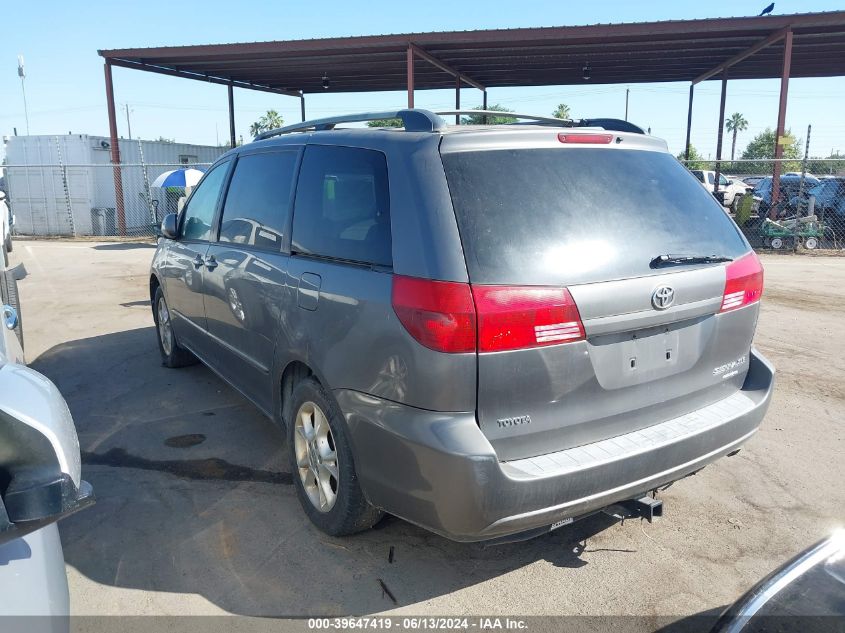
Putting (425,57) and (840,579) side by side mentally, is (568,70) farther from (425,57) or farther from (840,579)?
(840,579)

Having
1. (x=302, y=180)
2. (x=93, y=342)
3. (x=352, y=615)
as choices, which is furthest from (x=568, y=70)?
(x=352, y=615)

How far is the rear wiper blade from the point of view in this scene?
278 centimetres

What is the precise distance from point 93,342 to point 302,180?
4780mm

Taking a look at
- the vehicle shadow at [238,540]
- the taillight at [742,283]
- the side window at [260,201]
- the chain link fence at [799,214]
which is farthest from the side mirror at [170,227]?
the chain link fence at [799,214]

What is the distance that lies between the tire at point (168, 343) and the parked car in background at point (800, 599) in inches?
194

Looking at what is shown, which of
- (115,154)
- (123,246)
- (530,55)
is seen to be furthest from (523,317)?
(115,154)

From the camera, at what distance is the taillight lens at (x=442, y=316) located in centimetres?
241

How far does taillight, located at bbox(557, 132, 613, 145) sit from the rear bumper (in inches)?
50.3

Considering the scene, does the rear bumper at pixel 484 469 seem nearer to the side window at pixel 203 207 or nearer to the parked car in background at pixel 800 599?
the parked car in background at pixel 800 599

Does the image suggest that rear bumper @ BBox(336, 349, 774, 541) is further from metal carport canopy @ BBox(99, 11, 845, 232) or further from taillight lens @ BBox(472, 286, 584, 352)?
metal carport canopy @ BBox(99, 11, 845, 232)

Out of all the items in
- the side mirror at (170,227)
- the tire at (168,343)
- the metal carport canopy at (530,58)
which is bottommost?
the tire at (168,343)

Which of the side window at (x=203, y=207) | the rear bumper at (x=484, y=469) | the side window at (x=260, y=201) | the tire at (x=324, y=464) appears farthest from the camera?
the side window at (x=203, y=207)

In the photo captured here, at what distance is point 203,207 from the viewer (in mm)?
5000

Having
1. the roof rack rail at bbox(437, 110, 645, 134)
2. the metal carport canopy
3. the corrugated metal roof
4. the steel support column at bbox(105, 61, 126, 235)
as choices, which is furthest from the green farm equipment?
the steel support column at bbox(105, 61, 126, 235)
